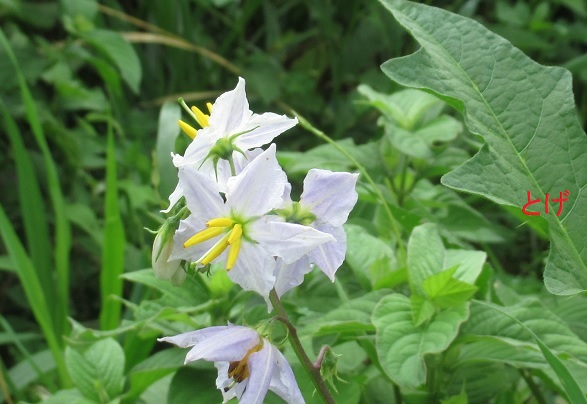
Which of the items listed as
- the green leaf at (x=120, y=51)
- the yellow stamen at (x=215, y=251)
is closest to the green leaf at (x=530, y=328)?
the yellow stamen at (x=215, y=251)

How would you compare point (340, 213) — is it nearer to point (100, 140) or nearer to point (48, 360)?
point (48, 360)

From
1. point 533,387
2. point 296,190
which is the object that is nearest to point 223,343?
point 533,387

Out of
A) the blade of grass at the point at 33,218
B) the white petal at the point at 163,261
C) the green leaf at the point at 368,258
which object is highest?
the white petal at the point at 163,261

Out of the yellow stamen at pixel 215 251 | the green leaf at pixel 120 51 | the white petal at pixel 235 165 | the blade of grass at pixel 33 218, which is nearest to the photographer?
the yellow stamen at pixel 215 251

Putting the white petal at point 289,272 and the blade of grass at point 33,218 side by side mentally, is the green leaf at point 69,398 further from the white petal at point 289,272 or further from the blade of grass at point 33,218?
the blade of grass at point 33,218

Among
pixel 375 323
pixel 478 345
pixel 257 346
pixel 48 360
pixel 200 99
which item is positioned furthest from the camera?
pixel 200 99

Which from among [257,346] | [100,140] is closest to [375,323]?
[257,346]

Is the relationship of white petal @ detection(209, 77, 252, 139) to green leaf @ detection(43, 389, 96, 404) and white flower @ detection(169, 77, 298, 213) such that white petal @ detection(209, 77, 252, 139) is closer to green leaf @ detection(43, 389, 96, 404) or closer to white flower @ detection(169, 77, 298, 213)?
white flower @ detection(169, 77, 298, 213)
